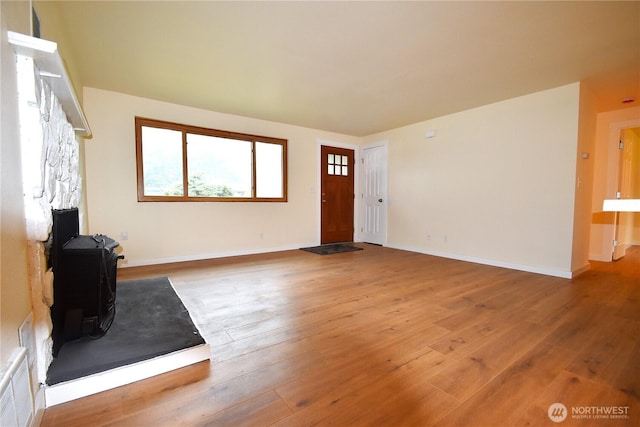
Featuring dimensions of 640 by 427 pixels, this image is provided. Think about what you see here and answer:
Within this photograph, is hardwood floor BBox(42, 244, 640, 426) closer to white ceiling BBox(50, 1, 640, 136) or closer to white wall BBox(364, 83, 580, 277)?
white wall BBox(364, 83, 580, 277)

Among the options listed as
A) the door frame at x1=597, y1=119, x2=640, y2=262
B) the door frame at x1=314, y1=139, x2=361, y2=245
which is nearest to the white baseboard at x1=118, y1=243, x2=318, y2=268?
the door frame at x1=314, y1=139, x2=361, y2=245

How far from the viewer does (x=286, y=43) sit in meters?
2.44

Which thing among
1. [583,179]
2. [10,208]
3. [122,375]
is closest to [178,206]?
[122,375]

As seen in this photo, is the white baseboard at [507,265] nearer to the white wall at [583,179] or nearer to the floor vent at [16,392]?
the white wall at [583,179]

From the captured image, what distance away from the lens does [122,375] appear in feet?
4.59

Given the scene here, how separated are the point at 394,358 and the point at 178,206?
3765 mm

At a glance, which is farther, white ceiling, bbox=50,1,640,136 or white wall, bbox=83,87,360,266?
white wall, bbox=83,87,360,266

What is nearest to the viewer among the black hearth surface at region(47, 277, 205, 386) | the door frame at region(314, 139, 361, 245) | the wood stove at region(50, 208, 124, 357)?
the black hearth surface at region(47, 277, 205, 386)

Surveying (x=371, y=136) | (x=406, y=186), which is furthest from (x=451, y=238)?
(x=371, y=136)

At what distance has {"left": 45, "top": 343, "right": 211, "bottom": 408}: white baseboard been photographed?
127cm

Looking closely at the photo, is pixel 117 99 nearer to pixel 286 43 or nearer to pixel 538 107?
pixel 286 43

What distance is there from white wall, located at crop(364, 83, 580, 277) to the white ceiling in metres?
0.42

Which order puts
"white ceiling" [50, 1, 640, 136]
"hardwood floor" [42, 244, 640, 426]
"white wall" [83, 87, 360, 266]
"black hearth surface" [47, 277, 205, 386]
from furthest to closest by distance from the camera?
"white wall" [83, 87, 360, 266], "white ceiling" [50, 1, 640, 136], "black hearth surface" [47, 277, 205, 386], "hardwood floor" [42, 244, 640, 426]

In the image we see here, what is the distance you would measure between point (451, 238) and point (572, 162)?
185 cm
